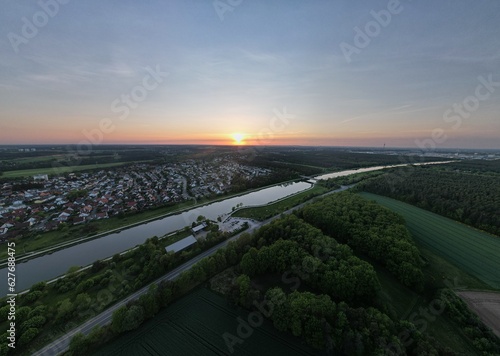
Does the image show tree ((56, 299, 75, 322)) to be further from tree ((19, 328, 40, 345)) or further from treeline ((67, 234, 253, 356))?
treeline ((67, 234, 253, 356))

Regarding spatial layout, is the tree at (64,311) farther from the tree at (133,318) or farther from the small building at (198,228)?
the small building at (198,228)

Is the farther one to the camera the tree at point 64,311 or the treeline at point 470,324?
the tree at point 64,311

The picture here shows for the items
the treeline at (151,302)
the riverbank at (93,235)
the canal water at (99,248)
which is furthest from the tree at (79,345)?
the riverbank at (93,235)

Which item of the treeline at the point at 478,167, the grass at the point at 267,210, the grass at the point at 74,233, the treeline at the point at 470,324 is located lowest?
the grass at the point at 74,233

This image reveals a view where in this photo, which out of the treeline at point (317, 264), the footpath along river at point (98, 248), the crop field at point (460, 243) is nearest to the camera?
the treeline at point (317, 264)

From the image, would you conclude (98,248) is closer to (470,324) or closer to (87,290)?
(87,290)

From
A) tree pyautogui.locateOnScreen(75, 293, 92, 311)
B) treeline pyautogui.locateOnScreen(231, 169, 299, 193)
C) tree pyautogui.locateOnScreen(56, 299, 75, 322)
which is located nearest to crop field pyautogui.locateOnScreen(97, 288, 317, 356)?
tree pyautogui.locateOnScreen(75, 293, 92, 311)

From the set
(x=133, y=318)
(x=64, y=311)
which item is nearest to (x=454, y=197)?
(x=133, y=318)

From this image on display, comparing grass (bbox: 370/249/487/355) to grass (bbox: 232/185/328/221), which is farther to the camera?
grass (bbox: 232/185/328/221)
